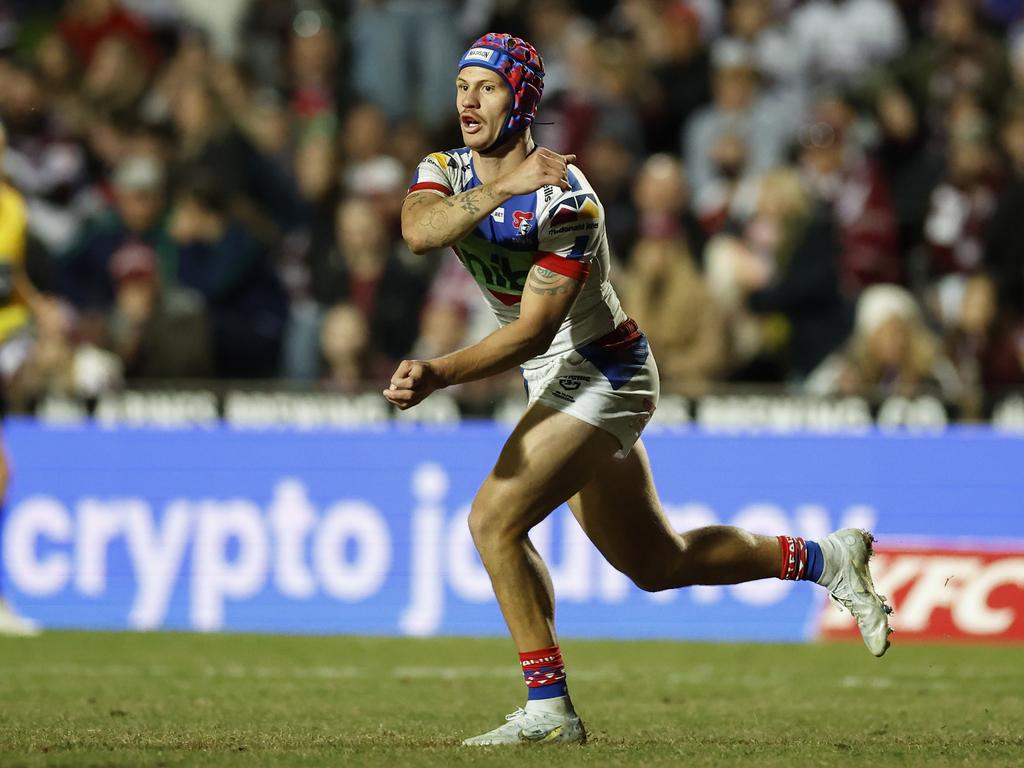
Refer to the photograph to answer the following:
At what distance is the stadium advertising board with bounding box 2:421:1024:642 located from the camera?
11.6 meters

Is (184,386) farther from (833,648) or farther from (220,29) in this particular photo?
(220,29)

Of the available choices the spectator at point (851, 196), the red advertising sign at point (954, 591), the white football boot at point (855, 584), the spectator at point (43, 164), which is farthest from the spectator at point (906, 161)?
the white football boot at point (855, 584)

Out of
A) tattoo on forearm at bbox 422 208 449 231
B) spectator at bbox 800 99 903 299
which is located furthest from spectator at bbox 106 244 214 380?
tattoo on forearm at bbox 422 208 449 231

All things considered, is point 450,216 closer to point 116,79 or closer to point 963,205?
point 963,205

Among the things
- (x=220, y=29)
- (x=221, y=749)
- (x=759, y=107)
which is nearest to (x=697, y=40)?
(x=759, y=107)

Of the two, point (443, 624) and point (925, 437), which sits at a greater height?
point (925, 437)

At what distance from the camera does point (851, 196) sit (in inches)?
553

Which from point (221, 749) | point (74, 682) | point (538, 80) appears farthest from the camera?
point (74, 682)

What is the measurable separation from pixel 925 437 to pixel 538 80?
570 centimetres

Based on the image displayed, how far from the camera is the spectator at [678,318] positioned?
12703 mm

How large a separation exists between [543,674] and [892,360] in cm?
621

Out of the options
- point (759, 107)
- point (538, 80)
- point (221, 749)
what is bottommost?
point (221, 749)

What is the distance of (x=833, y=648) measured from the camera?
11227 mm

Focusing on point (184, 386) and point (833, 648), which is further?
point (184, 386)
